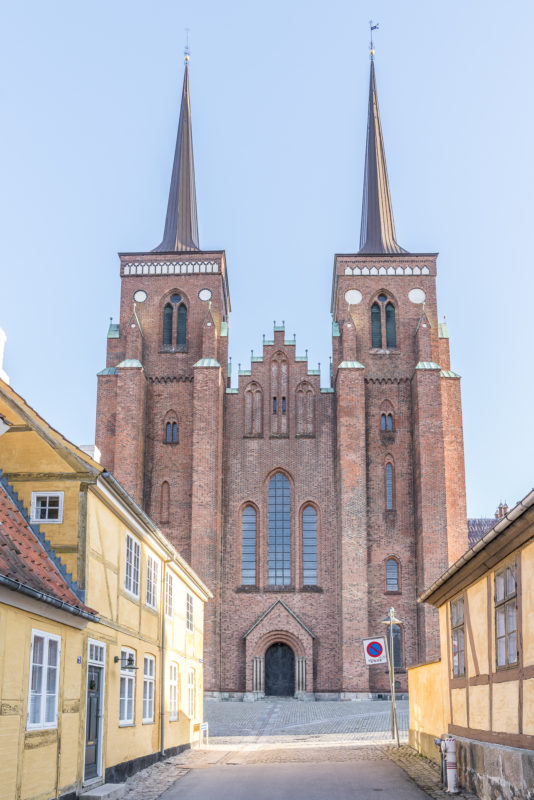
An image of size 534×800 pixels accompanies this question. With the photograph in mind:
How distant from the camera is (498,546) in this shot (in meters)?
10.7

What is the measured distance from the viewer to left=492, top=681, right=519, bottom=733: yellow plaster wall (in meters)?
10.3

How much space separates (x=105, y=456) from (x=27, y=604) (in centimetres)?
3235

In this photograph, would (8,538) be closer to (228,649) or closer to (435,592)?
(435,592)

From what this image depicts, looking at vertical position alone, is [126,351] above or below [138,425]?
above

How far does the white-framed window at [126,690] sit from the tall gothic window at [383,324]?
99.6 feet

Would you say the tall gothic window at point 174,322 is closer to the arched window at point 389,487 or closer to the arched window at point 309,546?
the arched window at point 309,546

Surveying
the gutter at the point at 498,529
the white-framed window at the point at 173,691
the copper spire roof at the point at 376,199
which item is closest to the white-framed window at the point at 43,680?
the gutter at the point at 498,529

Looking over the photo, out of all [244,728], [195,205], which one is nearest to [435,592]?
[244,728]

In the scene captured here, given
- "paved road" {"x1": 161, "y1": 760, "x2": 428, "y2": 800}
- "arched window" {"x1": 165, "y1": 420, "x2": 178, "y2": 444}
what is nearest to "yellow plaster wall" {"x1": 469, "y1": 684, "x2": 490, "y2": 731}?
"paved road" {"x1": 161, "y1": 760, "x2": 428, "y2": 800}

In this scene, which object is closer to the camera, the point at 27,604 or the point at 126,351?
the point at 27,604

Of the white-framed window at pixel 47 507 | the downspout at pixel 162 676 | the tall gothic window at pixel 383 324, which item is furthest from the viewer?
the tall gothic window at pixel 383 324

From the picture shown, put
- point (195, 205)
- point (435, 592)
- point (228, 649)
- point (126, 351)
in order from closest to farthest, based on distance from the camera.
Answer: point (435, 592)
point (228, 649)
point (126, 351)
point (195, 205)

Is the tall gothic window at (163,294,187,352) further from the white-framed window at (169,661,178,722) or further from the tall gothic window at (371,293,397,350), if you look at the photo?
the white-framed window at (169,661,178,722)

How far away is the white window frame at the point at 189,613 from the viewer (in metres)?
22.8
